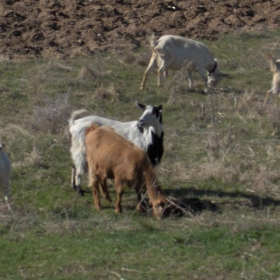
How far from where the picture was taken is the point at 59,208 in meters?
10.9

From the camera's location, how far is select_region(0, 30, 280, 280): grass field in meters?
8.39

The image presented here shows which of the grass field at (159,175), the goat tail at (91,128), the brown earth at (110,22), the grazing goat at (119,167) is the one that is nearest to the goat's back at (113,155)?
the grazing goat at (119,167)

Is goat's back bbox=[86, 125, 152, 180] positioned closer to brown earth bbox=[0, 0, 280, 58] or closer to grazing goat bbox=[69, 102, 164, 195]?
grazing goat bbox=[69, 102, 164, 195]

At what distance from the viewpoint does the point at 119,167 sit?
10.5 meters

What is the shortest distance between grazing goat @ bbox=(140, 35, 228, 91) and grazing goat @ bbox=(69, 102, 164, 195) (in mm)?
5503

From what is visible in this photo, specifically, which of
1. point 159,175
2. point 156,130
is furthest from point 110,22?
point 156,130

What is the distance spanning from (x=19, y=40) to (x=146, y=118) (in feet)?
28.3

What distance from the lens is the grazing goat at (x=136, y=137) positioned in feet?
38.2

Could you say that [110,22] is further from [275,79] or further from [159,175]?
[159,175]

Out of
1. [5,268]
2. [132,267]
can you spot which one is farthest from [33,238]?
[132,267]

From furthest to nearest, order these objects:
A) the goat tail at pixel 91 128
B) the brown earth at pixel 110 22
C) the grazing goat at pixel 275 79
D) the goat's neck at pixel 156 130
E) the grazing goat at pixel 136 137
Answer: the brown earth at pixel 110 22 → the grazing goat at pixel 275 79 → the goat's neck at pixel 156 130 → the grazing goat at pixel 136 137 → the goat tail at pixel 91 128

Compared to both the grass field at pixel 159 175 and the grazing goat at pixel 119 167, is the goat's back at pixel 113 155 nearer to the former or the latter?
the grazing goat at pixel 119 167

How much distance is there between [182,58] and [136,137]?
20.0 ft

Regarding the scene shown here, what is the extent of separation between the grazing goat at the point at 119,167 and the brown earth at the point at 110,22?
8137 millimetres
